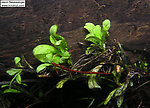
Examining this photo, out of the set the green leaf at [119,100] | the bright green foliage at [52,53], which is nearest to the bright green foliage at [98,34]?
the bright green foliage at [52,53]

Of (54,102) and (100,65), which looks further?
(54,102)

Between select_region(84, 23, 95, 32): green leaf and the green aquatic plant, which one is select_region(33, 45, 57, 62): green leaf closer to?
the green aquatic plant

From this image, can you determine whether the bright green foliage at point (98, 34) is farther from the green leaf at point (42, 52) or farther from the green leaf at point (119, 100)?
the green leaf at point (119, 100)

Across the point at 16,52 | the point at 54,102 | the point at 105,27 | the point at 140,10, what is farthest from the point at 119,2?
the point at 54,102

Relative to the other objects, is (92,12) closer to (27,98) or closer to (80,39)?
(80,39)

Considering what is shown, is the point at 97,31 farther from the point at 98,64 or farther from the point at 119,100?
the point at 119,100

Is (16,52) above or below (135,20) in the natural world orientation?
below

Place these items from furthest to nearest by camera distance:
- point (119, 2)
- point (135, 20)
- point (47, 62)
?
point (119, 2) → point (135, 20) → point (47, 62)
